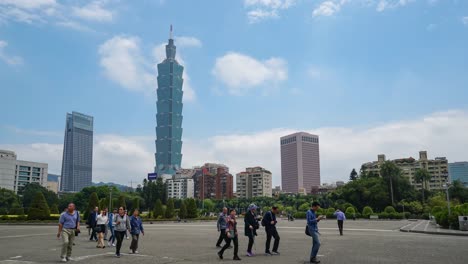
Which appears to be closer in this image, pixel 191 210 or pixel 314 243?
pixel 314 243

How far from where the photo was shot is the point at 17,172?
160000 mm

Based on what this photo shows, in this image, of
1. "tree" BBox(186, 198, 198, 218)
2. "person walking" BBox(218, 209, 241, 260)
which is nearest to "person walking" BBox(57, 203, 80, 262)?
"person walking" BBox(218, 209, 241, 260)

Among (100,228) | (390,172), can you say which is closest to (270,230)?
(100,228)

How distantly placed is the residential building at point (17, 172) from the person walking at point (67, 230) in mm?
155385

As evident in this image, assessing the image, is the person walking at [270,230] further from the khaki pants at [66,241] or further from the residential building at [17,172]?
the residential building at [17,172]

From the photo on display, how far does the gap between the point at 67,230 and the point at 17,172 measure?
17045 cm

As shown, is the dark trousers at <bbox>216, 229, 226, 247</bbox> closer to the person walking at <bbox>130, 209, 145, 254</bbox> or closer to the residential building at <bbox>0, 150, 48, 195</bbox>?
the person walking at <bbox>130, 209, 145, 254</bbox>

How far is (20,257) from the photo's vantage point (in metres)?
12.9

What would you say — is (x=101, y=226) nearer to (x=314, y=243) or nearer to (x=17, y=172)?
(x=314, y=243)

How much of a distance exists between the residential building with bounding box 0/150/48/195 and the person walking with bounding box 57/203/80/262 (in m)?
155

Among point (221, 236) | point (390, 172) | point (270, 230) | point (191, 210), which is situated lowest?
point (191, 210)

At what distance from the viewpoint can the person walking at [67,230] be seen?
11.7 meters

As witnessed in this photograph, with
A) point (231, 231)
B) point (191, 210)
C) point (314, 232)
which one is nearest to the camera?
point (314, 232)

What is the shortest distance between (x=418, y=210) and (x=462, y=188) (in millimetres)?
28597
